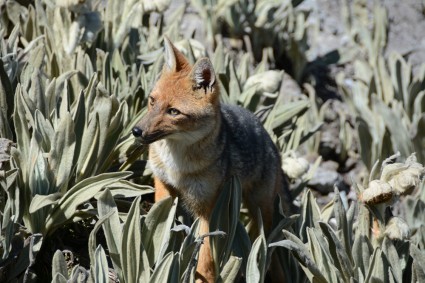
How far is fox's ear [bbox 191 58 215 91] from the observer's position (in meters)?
A: 4.20

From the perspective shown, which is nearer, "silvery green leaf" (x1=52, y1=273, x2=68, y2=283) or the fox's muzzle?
"silvery green leaf" (x1=52, y1=273, x2=68, y2=283)

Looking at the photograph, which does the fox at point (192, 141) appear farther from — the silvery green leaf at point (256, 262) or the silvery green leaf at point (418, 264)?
the silvery green leaf at point (418, 264)

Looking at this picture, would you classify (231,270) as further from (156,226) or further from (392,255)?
(392,255)

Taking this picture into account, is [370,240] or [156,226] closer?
[156,226]

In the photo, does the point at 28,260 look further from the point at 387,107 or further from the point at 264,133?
the point at 387,107

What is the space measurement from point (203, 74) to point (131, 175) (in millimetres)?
845

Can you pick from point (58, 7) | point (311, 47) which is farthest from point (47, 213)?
point (311, 47)

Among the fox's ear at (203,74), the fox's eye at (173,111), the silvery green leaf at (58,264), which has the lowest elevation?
the silvery green leaf at (58,264)

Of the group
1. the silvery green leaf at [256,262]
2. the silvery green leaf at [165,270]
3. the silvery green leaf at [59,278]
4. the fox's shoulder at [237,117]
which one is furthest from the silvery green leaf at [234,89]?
the silvery green leaf at [59,278]

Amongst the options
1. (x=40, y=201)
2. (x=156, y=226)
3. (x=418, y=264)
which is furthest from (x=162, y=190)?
(x=418, y=264)

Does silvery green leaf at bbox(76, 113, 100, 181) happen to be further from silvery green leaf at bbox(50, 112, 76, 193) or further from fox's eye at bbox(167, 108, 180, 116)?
fox's eye at bbox(167, 108, 180, 116)

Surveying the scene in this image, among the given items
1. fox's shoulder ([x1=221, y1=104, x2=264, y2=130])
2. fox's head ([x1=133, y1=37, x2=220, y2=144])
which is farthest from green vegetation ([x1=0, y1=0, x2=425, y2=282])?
fox's shoulder ([x1=221, y1=104, x2=264, y2=130])

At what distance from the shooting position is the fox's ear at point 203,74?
13.8 feet

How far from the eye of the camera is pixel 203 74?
423cm
